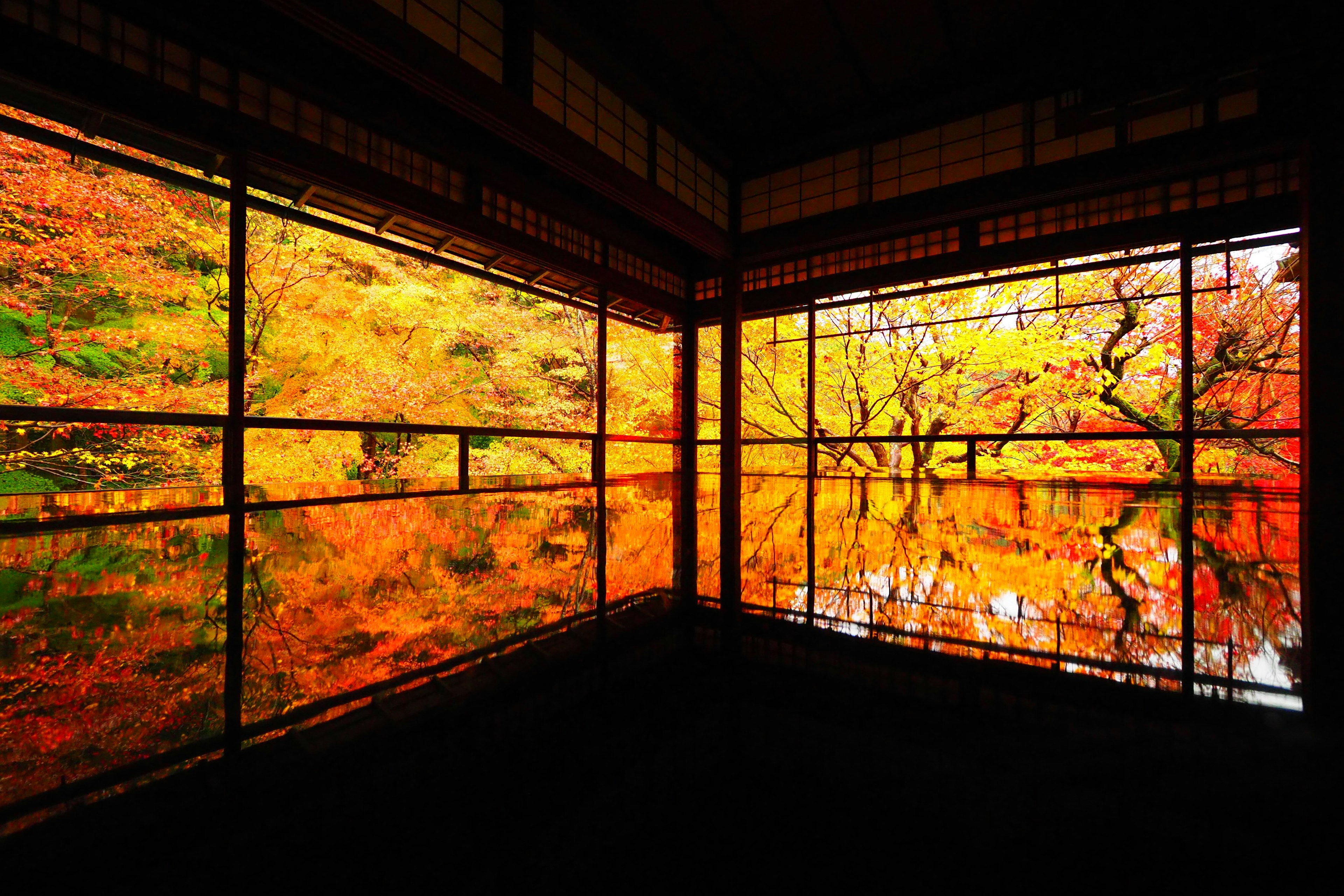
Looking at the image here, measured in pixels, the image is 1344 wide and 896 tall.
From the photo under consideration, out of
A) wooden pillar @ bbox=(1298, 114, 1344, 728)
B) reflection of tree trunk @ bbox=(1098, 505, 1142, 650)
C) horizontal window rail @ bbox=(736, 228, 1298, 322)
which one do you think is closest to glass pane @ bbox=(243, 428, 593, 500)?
horizontal window rail @ bbox=(736, 228, 1298, 322)

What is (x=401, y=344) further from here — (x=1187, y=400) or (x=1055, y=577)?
(x=1187, y=400)

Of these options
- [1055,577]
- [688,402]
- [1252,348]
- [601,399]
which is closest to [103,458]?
[601,399]

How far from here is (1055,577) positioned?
4.99 feet

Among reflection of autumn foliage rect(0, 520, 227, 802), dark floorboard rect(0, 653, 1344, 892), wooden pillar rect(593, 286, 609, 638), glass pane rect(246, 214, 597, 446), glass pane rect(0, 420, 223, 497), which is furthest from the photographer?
glass pane rect(246, 214, 597, 446)

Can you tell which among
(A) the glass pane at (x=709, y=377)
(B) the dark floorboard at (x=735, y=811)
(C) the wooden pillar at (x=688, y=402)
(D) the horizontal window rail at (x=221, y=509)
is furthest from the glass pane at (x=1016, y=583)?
(A) the glass pane at (x=709, y=377)

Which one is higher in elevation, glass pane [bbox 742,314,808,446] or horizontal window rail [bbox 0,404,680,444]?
glass pane [bbox 742,314,808,446]

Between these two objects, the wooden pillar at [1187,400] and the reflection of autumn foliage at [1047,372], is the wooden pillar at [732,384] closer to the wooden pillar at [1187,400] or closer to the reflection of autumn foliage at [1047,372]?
the reflection of autumn foliage at [1047,372]

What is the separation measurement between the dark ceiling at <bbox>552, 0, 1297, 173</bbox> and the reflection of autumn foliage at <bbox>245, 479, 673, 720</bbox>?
342 cm

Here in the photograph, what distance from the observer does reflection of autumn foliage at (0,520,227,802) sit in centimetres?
67

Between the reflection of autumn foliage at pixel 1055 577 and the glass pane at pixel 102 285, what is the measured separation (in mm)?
7061

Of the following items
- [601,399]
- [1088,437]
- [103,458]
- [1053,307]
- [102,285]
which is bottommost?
[103,458]

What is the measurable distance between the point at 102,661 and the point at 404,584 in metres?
0.58

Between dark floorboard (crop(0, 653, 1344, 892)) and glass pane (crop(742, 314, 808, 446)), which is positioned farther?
glass pane (crop(742, 314, 808, 446))

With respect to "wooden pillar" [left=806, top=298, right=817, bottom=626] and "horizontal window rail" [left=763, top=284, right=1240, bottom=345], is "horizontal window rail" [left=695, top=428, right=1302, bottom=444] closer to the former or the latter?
"wooden pillar" [left=806, top=298, right=817, bottom=626]
